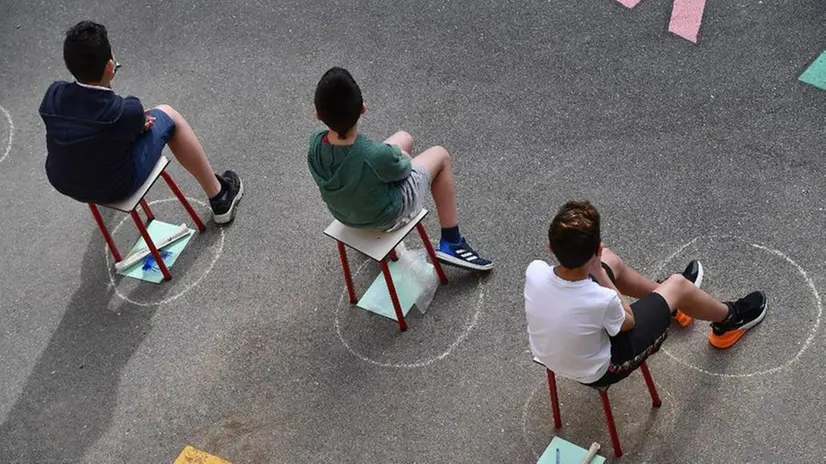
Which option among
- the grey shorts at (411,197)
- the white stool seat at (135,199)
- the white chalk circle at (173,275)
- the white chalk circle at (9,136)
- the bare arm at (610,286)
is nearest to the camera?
the bare arm at (610,286)

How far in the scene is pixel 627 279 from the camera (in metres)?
3.61

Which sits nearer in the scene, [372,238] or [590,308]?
[590,308]

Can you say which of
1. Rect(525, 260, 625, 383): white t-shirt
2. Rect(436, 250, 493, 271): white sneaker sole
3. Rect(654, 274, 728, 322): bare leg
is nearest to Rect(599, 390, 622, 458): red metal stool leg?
Rect(525, 260, 625, 383): white t-shirt

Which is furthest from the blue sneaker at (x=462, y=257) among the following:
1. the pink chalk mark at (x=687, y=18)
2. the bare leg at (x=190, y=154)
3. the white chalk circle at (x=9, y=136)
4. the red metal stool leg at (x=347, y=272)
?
the white chalk circle at (x=9, y=136)

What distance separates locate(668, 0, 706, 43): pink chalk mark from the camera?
16.1 ft

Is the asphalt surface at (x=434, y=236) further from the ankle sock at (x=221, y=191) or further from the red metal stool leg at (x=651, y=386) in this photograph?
the ankle sock at (x=221, y=191)

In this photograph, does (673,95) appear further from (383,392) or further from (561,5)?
(383,392)

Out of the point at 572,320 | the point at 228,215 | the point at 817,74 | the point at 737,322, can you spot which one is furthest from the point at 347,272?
the point at 817,74

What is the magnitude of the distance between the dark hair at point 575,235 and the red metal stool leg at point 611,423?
1.94ft

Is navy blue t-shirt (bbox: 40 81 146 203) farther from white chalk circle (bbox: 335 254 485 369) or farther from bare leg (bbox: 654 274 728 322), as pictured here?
bare leg (bbox: 654 274 728 322)

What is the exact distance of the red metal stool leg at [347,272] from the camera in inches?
156

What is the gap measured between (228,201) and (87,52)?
3.20 ft

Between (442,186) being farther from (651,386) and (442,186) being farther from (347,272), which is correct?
(651,386)

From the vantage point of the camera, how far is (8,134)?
5.21m
